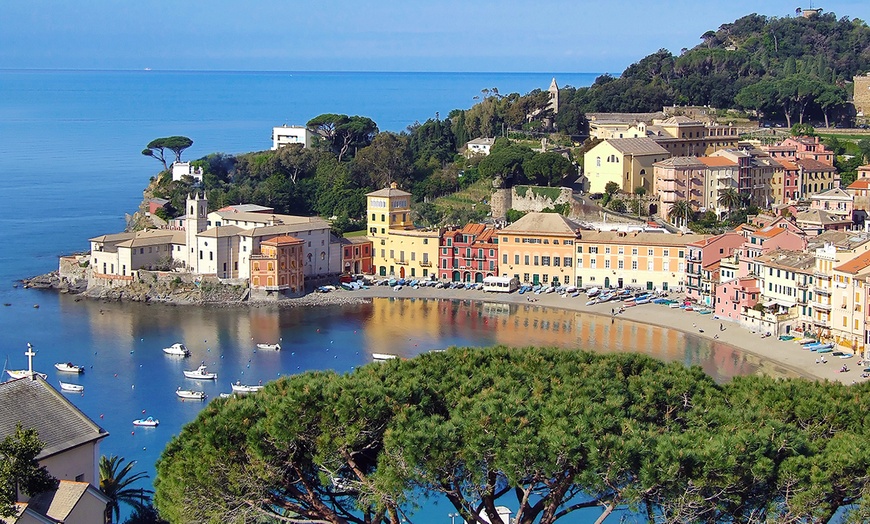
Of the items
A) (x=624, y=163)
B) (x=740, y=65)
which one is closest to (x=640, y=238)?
(x=624, y=163)

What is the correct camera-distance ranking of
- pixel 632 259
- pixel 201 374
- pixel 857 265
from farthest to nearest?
pixel 632 259 < pixel 857 265 < pixel 201 374

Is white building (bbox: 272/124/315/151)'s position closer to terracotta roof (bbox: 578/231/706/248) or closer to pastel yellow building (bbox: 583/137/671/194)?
pastel yellow building (bbox: 583/137/671/194)

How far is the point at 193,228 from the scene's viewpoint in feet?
102

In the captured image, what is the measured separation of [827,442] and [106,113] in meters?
97.0

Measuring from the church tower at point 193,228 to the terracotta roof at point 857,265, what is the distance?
15441mm

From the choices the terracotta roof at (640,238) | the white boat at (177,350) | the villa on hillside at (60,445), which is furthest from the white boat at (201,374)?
the villa on hillside at (60,445)

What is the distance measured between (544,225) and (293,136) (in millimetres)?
14085

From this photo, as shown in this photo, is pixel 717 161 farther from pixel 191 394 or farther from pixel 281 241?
pixel 191 394

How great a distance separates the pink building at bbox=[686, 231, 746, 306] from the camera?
27.9 metres

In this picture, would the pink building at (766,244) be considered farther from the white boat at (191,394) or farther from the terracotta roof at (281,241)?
the white boat at (191,394)

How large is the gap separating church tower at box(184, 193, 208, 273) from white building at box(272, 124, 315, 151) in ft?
33.7

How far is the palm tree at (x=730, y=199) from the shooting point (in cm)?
3244

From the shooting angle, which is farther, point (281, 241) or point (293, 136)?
point (293, 136)

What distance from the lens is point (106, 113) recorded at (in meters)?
101
